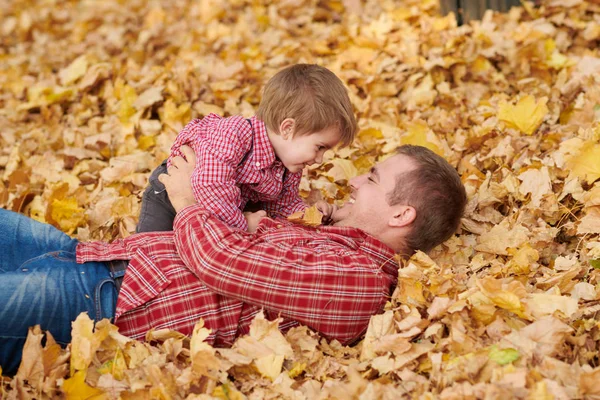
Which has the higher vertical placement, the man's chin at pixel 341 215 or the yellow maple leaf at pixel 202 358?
the man's chin at pixel 341 215

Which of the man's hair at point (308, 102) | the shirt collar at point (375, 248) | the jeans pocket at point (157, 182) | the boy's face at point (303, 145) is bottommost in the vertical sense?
the shirt collar at point (375, 248)

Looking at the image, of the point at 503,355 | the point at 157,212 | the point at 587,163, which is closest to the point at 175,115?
the point at 157,212

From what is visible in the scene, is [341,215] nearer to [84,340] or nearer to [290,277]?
[290,277]

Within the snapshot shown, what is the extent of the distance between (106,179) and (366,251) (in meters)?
1.80

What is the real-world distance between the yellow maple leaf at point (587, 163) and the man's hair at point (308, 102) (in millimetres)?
1089

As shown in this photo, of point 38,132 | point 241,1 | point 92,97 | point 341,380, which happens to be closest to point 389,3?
point 241,1

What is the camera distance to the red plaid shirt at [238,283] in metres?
2.43

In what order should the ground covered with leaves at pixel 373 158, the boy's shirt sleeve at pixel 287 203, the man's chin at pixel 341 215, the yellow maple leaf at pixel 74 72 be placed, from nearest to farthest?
1. the ground covered with leaves at pixel 373 158
2. the man's chin at pixel 341 215
3. the boy's shirt sleeve at pixel 287 203
4. the yellow maple leaf at pixel 74 72

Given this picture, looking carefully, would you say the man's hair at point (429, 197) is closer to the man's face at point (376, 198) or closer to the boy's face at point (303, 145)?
the man's face at point (376, 198)

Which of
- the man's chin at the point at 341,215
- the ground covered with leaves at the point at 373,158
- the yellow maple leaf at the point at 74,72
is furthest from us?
the yellow maple leaf at the point at 74,72

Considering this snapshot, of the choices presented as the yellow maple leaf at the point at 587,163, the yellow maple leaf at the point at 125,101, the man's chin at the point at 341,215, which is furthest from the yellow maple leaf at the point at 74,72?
the yellow maple leaf at the point at 587,163

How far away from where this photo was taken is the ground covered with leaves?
232 centimetres

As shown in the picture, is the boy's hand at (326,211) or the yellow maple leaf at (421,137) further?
the yellow maple leaf at (421,137)

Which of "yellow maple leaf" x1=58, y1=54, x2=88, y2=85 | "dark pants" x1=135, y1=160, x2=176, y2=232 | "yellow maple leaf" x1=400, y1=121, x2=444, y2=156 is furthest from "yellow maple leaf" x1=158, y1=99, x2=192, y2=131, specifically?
"yellow maple leaf" x1=400, y1=121, x2=444, y2=156
